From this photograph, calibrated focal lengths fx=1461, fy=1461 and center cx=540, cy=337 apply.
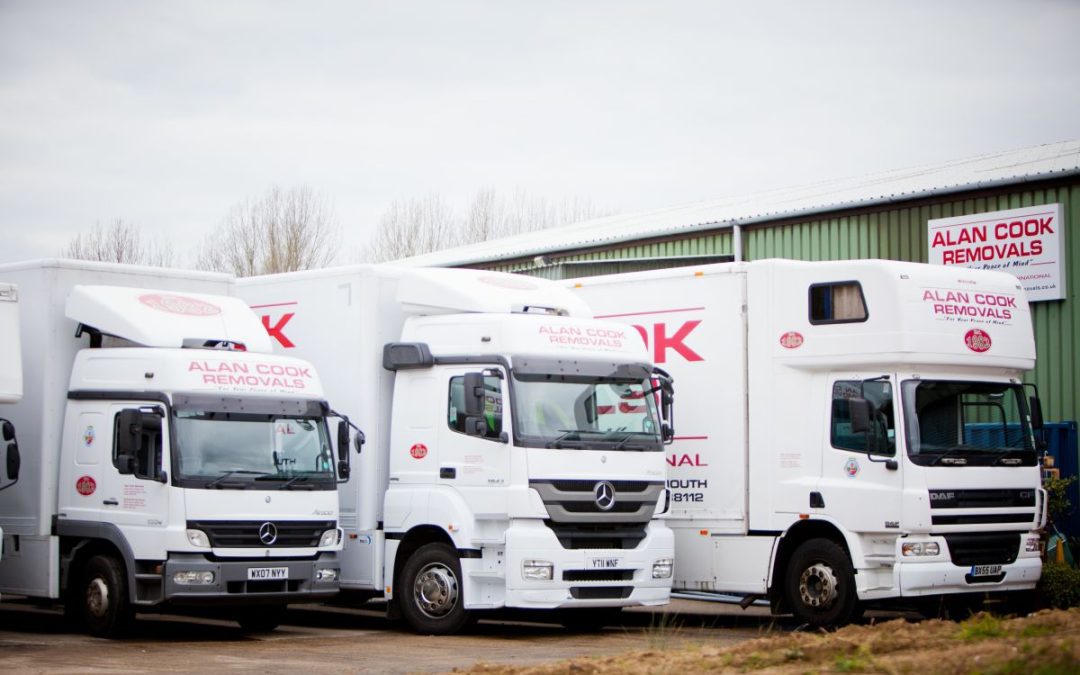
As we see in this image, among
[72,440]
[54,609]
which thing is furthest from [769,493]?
[54,609]

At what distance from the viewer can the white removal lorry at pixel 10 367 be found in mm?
13984

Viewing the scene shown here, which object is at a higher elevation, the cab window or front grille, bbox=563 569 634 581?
the cab window

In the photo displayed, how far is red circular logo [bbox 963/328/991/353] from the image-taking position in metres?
14.8

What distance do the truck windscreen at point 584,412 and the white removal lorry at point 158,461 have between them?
2.23 metres

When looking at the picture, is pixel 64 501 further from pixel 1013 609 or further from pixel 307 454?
pixel 1013 609

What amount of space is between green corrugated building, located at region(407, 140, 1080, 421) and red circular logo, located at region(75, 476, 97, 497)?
11366 millimetres

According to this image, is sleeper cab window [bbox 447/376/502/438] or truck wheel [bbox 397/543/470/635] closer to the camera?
sleeper cab window [bbox 447/376/502/438]

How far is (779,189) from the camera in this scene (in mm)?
30609

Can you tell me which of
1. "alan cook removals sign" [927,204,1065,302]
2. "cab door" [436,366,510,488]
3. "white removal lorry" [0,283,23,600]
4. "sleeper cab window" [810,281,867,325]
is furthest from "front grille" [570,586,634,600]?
"alan cook removals sign" [927,204,1065,302]

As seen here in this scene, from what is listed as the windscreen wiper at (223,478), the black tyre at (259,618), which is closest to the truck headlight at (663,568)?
the black tyre at (259,618)

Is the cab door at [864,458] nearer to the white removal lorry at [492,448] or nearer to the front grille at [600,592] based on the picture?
the white removal lorry at [492,448]

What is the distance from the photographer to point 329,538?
15.0 meters

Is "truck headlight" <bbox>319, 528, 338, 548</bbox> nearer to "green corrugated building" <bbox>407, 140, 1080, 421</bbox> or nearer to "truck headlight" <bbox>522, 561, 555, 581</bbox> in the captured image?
"truck headlight" <bbox>522, 561, 555, 581</bbox>

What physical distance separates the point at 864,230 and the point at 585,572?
10384 millimetres
